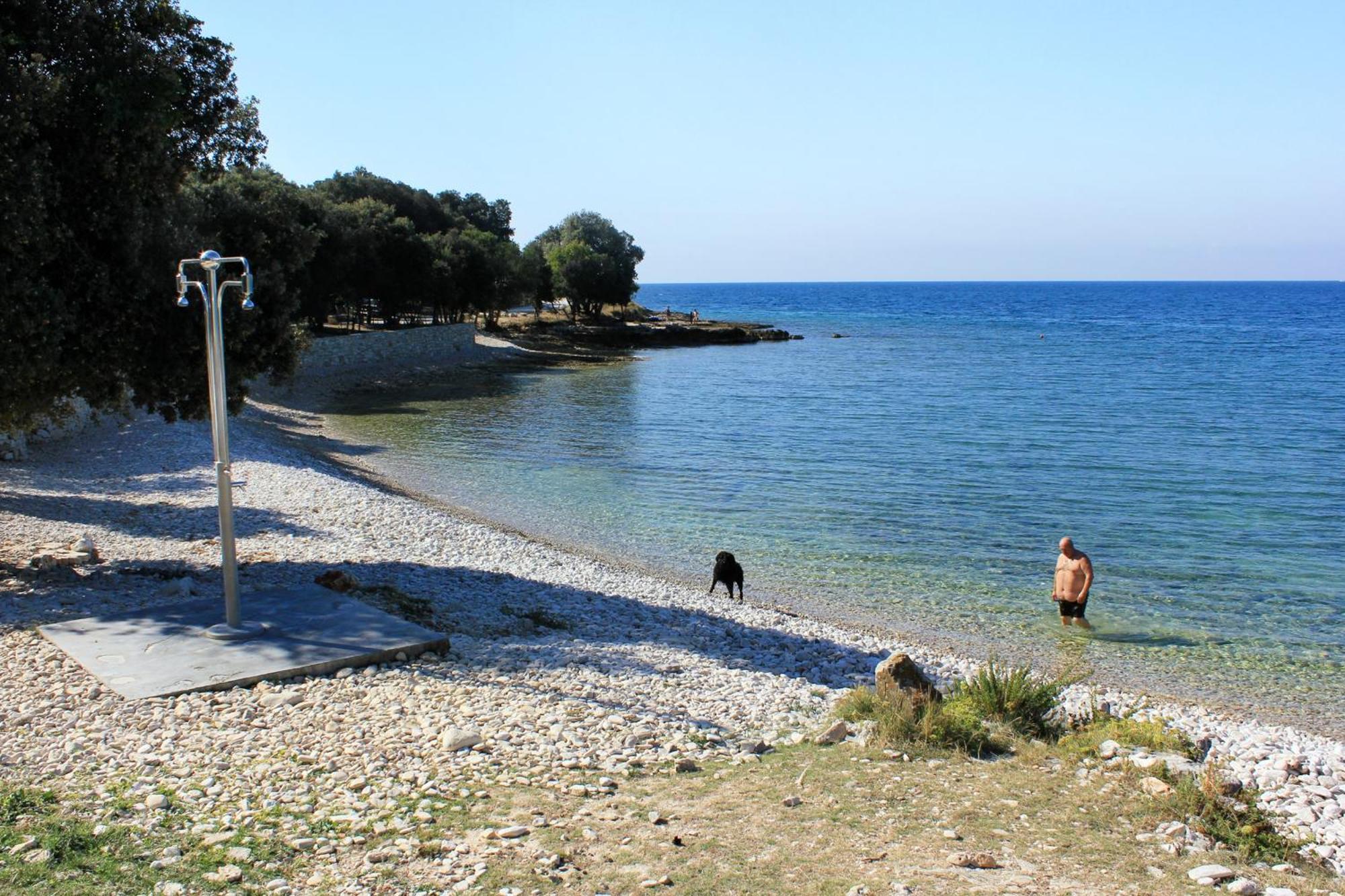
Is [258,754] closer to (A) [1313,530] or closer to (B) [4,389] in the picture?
(B) [4,389]

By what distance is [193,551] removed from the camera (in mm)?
15562

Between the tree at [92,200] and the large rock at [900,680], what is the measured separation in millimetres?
9175

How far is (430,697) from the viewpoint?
30.6 feet

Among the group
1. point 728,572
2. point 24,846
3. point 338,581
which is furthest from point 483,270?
point 24,846

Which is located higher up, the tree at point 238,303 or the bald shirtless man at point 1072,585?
the tree at point 238,303

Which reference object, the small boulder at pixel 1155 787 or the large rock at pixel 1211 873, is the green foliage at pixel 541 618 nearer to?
the small boulder at pixel 1155 787

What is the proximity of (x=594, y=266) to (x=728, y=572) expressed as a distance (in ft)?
263

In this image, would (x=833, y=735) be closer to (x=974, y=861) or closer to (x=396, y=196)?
(x=974, y=861)

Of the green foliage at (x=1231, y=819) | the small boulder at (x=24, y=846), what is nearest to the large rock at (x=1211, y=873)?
the green foliage at (x=1231, y=819)

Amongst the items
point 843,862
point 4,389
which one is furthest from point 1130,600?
point 4,389

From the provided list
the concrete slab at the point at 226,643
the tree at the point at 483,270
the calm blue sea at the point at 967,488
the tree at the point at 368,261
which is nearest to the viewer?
the concrete slab at the point at 226,643

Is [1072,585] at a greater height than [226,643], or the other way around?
[226,643]

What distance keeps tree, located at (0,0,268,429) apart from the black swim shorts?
1357cm

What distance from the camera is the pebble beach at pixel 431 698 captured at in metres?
7.30
